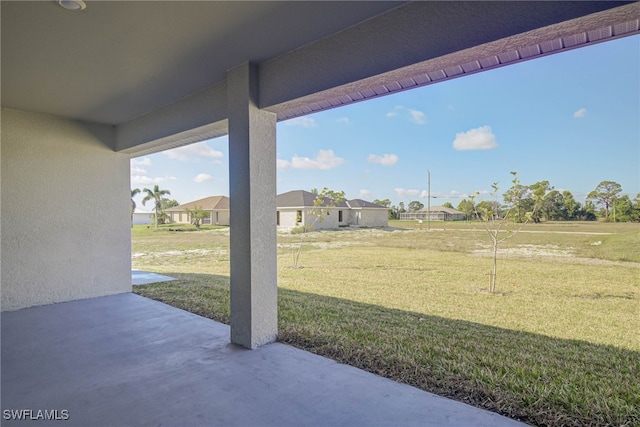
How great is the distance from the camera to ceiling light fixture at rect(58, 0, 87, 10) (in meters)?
2.27

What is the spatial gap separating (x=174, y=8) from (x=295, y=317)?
3.52 m

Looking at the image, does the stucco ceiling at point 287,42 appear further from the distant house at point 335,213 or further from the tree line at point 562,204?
the distant house at point 335,213

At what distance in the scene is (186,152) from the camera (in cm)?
2022

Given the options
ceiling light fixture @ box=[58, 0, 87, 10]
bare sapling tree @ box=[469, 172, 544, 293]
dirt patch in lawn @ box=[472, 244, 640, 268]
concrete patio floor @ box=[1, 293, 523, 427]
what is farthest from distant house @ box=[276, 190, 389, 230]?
ceiling light fixture @ box=[58, 0, 87, 10]

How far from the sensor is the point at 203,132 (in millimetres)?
4566

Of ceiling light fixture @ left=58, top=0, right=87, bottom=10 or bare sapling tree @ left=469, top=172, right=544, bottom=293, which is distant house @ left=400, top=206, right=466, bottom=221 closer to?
bare sapling tree @ left=469, top=172, right=544, bottom=293

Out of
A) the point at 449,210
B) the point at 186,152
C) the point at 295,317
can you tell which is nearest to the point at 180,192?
the point at 186,152

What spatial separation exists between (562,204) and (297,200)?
1344cm

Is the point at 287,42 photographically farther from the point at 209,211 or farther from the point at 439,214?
the point at 209,211

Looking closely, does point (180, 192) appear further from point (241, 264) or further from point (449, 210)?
point (241, 264)

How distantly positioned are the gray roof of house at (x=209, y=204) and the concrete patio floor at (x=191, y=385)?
68.4 ft

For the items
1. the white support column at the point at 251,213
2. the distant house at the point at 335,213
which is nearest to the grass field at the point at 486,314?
the white support column at the point at 251,213

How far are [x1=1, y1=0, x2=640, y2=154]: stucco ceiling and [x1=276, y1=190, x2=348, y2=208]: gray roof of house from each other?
1319 cm

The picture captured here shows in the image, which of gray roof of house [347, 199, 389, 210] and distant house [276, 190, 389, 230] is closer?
distant house [276, 190, 389, 230]
